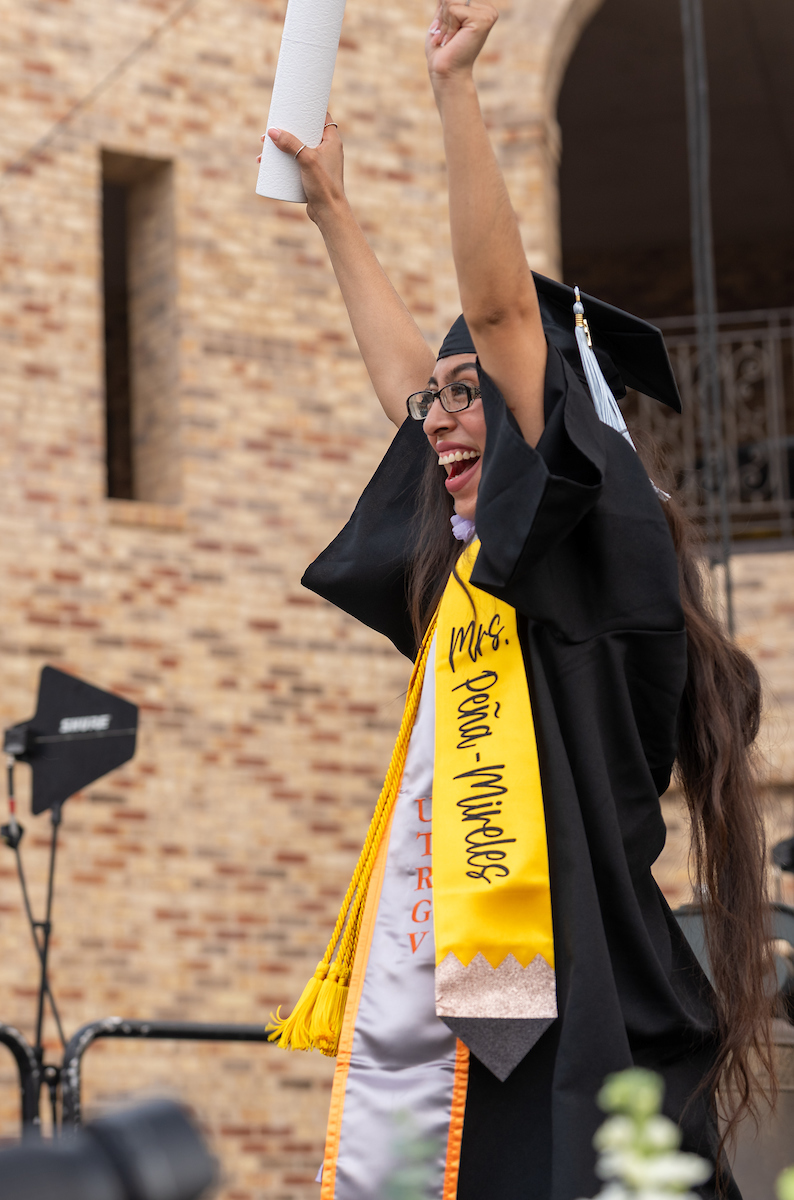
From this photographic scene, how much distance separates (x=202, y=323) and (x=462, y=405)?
6037mm

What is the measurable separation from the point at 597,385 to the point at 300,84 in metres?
0.72

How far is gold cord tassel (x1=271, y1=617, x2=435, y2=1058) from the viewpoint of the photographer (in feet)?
6.74

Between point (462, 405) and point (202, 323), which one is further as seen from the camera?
point (202, 323)

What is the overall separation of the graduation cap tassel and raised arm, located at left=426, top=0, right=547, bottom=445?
0.54 ft

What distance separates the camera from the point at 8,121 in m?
7.49

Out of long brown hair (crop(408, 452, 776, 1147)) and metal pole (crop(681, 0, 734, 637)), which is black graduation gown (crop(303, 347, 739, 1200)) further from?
metal pole (crop(681, 0, 734, 637))

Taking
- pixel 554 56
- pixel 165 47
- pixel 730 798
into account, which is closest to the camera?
pixel 730 798

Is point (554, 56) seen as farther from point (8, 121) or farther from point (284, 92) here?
point (284, 92)

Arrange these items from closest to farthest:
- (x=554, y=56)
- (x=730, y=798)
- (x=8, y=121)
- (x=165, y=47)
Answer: (x=730, y=798)
(x=8, y=121)
(x=165, y=47)
(x=554, y=56)

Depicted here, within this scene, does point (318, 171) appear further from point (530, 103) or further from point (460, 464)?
point (530, 103)

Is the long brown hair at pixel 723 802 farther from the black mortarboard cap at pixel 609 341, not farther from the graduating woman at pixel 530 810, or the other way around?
the black mortarboard cap at pixel 609 341

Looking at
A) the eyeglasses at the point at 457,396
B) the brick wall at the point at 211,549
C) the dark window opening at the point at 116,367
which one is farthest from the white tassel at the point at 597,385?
the dark window opening at the point at 116,367

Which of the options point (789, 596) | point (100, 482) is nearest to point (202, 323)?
point (100, 482)

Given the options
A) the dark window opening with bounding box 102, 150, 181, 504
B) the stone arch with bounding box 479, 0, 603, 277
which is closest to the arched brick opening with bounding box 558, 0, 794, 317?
the stone arch with bounding box 479, 0, 603, 277
